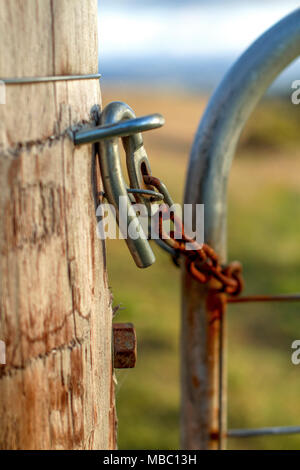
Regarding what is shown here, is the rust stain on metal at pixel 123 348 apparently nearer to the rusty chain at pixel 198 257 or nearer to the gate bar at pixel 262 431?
the rusty chain at pixel 198 257

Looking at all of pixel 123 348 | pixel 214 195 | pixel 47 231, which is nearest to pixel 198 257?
pixel 214 195

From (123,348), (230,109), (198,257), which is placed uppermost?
(230,109)

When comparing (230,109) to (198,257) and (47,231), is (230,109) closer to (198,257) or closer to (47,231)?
(198,257)

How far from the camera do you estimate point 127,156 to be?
0.83m

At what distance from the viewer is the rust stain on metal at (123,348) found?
917 millimetres

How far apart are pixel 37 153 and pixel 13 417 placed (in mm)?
332

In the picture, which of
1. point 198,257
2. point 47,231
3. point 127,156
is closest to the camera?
point 47,231

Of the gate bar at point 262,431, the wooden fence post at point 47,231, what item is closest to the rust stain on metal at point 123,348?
the wooden fence post at point 47,231

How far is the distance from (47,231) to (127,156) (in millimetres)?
178

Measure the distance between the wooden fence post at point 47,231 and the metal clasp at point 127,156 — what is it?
0.02 metres

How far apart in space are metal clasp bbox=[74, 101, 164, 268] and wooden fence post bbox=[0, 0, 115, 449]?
0.02 metres

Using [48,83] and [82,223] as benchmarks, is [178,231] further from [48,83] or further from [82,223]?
[48,83]

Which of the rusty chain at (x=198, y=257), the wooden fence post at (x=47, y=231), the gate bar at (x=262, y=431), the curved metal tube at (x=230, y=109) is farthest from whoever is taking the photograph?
the gate bar at (x=262, y=431)
